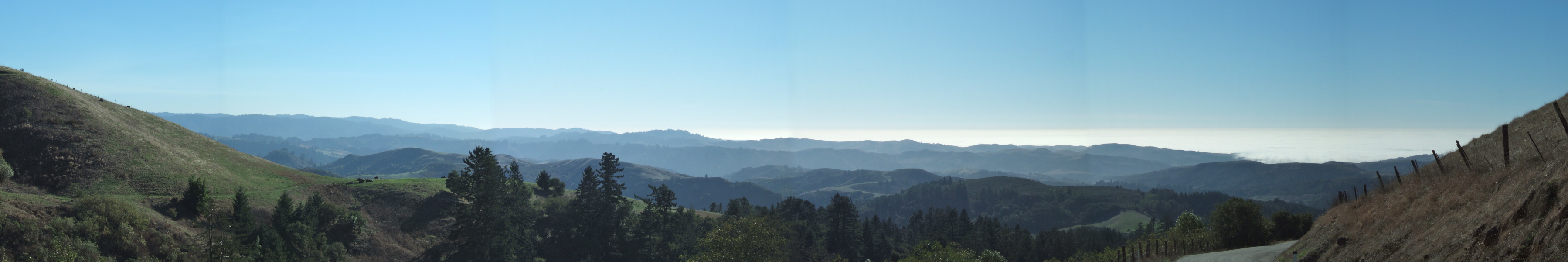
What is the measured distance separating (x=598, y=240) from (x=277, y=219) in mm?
36065

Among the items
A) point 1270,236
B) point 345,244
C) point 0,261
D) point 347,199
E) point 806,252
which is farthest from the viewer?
point 806,252

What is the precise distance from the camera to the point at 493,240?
63.2 m

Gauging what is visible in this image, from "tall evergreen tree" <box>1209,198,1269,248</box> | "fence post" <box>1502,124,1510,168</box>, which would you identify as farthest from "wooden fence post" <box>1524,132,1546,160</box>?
"tall evergreen tree" <box>1209,198,1269,248</box>

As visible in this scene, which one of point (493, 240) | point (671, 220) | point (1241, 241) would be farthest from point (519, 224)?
point (1241, 241)

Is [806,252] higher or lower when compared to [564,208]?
lower

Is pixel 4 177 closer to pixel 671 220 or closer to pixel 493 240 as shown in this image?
pixel 493 240

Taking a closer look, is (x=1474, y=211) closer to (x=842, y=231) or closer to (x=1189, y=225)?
(x=1189, y=225)

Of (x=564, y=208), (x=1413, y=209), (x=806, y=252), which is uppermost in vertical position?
(x=1413, y=209)

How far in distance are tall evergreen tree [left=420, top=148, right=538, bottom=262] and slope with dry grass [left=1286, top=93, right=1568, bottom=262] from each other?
6520cm

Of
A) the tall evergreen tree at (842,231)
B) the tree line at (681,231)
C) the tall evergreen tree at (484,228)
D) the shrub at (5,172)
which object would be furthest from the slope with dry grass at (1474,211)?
the shrub at (5,172)

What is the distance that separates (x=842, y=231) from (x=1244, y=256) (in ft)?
239

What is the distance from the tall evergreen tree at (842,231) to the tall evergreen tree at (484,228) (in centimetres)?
5021

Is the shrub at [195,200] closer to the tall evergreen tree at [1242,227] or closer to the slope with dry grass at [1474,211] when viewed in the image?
the slope with dry grass at [1474,211]

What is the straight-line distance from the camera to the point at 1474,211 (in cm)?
1862
